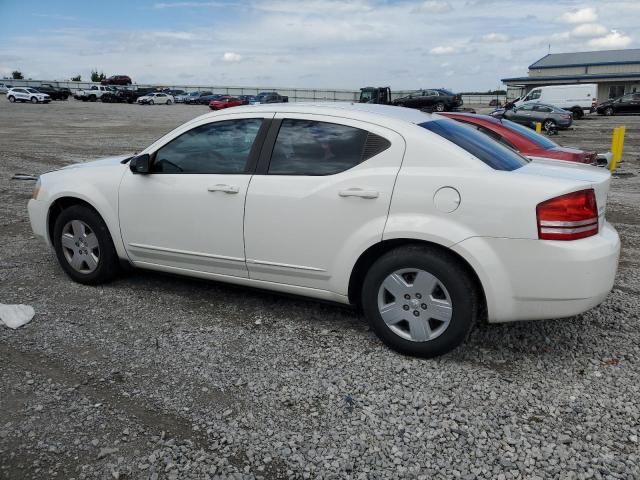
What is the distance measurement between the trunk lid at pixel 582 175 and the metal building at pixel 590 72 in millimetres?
57627

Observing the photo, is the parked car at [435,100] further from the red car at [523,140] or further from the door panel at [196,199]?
the door panel at [196,199]

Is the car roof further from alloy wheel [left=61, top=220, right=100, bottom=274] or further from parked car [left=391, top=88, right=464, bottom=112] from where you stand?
parked car [left=391, top=88, right=464, bottom=112]

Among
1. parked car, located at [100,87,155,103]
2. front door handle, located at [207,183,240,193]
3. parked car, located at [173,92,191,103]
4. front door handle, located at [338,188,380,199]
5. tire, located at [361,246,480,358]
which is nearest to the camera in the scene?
tire, located at [361,246,480,358]

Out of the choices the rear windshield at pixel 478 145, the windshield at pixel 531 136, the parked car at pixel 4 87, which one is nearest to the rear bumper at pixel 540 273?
the rear windshield at pixel 478 145

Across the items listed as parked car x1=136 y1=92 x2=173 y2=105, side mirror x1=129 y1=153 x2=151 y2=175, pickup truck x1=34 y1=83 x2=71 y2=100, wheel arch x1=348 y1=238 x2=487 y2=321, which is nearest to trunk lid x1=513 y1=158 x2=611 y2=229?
wheel arch x1=348 y1=238 x2=487 y2=321

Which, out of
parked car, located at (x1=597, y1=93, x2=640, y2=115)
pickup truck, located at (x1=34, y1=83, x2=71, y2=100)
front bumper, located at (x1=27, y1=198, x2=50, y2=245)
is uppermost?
pickup truck, located at (x1=34, y1=83, x2=71, y2=100)

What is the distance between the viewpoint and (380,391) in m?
3.29

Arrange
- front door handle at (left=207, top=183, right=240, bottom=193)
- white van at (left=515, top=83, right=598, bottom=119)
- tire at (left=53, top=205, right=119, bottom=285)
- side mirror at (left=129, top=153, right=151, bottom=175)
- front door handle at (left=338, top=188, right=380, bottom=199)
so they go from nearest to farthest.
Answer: front door handle at (left=338, top=188, right=380, bottom=199) → front door handle at (left=207, top=183, right=240, bottom=193) → side mirror at (left=129, top=153, right=151, bottom=175) → tire at (left=53, top=205, right=119, bottom=285) → white van at (left=515, top=83, right=598, bottom=119)

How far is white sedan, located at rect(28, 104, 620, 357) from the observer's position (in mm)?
3268

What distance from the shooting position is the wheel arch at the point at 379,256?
3.45m

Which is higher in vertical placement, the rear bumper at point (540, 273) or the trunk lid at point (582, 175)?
the trunk lid at point (582, 175)

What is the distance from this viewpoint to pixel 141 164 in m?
4.43

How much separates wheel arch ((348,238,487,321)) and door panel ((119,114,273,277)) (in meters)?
0.88

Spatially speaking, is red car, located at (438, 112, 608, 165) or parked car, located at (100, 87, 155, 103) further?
parked car, located at (100, 87, 155, 103)
